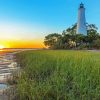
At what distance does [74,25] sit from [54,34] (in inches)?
184

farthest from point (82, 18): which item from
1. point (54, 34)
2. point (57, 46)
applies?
point (57, 46)

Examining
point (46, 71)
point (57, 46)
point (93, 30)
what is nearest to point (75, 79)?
point (46, 71)

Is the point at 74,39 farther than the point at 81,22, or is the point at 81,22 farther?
the point at 81,22

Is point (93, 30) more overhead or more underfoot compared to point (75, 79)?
more overhead

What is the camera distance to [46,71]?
926 centimetres

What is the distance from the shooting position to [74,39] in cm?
5294

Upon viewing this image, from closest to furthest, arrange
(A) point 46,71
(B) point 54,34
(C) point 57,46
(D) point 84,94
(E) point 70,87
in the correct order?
(D) point 84,94, (E) point 70,87, (A) point 46,71, (C) point 57,46, (B) point 54,34

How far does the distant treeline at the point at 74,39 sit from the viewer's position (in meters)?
50.3

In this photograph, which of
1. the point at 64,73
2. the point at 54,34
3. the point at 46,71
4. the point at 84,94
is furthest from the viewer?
the point at 54,34

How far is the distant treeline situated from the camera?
50.3m

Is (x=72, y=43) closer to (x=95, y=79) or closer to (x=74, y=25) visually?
(x=74, y=25)

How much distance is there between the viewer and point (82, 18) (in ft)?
200

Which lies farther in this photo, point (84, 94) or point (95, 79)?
point (95, 79)

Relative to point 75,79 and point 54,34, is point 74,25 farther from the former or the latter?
point 75,79
